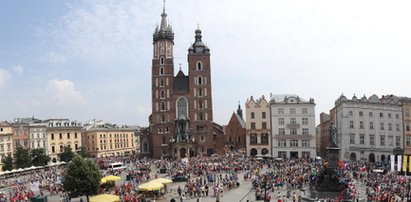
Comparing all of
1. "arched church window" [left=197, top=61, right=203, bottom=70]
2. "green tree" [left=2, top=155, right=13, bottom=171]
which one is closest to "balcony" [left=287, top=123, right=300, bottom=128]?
"arched church window" [left=197, top=61, right=203, bottom=70]

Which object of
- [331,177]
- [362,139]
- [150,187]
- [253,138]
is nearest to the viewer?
[331,177]

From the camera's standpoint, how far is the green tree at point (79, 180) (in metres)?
33.0

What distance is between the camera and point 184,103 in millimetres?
A: 83750

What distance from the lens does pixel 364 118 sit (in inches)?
2557

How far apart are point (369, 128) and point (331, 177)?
3640cm

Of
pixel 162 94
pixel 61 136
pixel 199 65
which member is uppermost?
pixel 199 65

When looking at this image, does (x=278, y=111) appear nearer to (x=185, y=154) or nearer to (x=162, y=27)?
(x=185, y=154)

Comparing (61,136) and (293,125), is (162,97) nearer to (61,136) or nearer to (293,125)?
(61,136)

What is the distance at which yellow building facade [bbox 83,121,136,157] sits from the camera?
10519cm

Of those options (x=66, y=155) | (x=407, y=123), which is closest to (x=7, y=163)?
A: (x=66, y=155)

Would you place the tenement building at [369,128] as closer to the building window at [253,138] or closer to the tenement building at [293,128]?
the tenement building at [293,128]

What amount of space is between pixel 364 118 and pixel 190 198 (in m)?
40.5

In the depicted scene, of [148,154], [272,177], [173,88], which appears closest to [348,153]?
[272,177]

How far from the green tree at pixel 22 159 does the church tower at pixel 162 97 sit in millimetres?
24063
